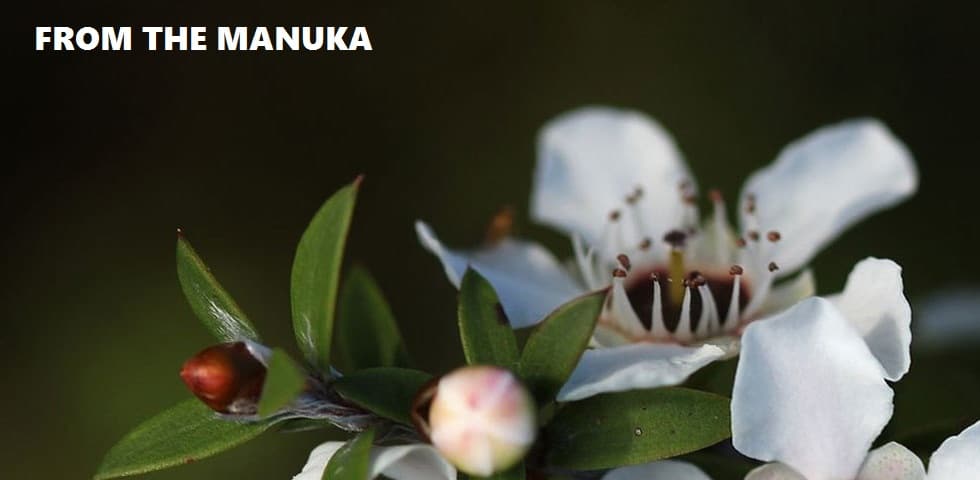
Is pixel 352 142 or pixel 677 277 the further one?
Answer: pixel 352 142

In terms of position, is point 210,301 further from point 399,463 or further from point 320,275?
point 399,463

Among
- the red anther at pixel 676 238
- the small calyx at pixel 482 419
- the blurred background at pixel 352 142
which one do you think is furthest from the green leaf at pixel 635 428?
the blurred background at pixel 352 142

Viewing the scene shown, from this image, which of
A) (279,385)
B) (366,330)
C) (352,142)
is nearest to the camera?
(279,385)

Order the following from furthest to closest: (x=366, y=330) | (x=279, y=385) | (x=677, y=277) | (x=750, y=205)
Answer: (x=750, y=205)
(x=677, y=277)
(x=366, y=330)
(x=279, y=385)

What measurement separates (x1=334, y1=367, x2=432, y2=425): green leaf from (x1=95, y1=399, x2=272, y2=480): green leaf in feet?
0.30

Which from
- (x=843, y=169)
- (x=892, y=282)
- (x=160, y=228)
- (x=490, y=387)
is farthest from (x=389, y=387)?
(x=160, y=228)

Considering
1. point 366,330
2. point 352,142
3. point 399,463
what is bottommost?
point 399,463

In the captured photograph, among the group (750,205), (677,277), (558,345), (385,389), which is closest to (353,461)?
(385,389)

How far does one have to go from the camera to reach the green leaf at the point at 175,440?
4.54ft

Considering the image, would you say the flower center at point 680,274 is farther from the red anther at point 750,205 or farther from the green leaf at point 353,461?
the green leaf at point 353,461

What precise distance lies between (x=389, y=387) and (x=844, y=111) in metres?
2.91

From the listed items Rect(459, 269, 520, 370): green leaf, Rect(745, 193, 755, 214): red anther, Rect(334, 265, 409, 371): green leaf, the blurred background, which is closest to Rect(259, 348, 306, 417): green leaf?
Rect(459, 269, 520, 370): green leaf

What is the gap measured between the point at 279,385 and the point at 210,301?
0.72ft

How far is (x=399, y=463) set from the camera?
4.72ft
